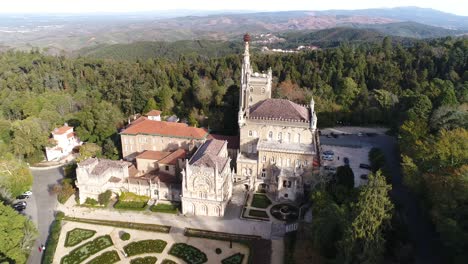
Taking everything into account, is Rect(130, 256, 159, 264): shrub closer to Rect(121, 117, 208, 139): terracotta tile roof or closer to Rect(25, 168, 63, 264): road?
Rect(25, 168, 63, 264): road

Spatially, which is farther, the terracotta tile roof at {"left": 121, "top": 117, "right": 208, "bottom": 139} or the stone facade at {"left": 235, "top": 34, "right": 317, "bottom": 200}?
the terracotta tile roof at {"left": 121, "top": 117, "right": 208, "bottom": 139}

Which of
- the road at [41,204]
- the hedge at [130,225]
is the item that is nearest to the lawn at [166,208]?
the hedge at [130,225]

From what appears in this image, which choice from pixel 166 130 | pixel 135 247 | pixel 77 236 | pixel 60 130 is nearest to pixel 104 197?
pixel 77 236

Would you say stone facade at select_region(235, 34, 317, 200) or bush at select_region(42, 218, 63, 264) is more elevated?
stone facade at select_region(235, 34, 317, 200)

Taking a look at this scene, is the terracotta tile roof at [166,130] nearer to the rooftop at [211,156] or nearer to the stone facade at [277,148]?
the rooftop at [211,156]

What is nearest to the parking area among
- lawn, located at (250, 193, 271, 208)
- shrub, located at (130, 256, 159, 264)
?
lawn, located at (250, 193, 271, 208)

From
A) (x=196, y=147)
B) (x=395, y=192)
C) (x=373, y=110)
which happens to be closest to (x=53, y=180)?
(x=196, y=147)

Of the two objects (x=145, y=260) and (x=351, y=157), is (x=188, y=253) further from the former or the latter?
(x=351, y=157)
